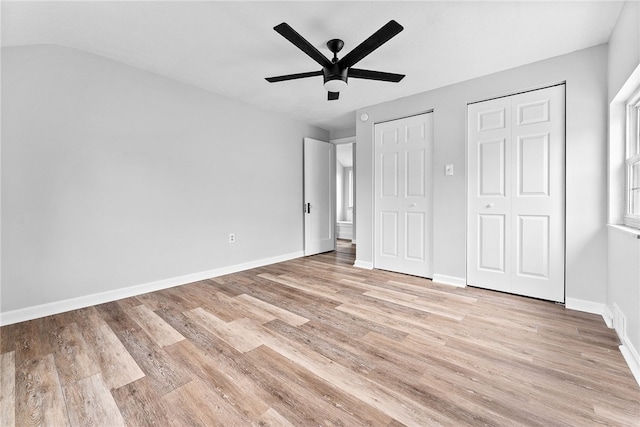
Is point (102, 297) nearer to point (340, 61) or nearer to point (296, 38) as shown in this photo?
point (296, 38)

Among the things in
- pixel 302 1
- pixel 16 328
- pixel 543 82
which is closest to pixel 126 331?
pixel 16 328

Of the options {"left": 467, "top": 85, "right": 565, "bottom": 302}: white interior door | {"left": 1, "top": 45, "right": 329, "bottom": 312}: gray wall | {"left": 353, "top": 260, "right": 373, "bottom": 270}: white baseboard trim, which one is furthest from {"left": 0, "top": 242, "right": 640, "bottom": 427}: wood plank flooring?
{"left": 353, "top": 260, "right": 373, "bottom": 270}: white baseboard trim

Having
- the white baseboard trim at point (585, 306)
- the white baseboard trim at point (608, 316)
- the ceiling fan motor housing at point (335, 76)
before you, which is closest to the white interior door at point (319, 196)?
the ceiling fan motor housing at point (335, 76)

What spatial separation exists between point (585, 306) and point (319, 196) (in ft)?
12.3

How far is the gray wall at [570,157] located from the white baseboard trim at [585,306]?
48 millimetres

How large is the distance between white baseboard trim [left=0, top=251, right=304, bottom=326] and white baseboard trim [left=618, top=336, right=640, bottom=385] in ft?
12.3

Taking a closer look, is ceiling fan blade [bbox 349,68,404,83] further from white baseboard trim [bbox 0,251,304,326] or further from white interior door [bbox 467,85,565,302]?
white baseboard trim [bbox 0,251,304,326]

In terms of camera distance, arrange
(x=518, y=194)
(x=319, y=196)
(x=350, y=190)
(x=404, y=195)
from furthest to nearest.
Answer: (x=350, y=190)
(x=319, y=196)
(x=404, y=195)
(x=518, y=194)

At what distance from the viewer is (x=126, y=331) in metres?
2.13

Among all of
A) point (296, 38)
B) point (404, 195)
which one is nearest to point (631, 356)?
point (404, 195)

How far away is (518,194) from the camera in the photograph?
111 inches

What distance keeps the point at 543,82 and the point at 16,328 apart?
16.8ft

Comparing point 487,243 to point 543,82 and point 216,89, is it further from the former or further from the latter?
point 216,89

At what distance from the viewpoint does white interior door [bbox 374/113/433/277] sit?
3.51m
